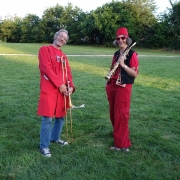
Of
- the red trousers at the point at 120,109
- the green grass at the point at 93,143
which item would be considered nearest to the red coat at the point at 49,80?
the green grass at the point at 93,143

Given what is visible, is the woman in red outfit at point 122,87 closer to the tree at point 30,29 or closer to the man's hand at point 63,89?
the man's hand at point 63,89

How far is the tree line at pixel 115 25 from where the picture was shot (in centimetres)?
4350

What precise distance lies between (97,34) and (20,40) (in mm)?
19731

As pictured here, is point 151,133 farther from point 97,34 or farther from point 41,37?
point 41,37

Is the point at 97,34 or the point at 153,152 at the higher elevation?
the point at 97,34

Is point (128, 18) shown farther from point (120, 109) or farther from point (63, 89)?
point (63, 89)

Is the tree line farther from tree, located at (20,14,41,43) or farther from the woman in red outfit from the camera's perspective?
the woman in red outfit

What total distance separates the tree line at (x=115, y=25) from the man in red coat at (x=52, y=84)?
132ft

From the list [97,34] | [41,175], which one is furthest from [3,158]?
[97,34]

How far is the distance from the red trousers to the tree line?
39.8 meters

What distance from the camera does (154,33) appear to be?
44625 millimetres

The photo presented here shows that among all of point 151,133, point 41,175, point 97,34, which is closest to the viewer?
point 41,175

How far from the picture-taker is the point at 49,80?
165 inches

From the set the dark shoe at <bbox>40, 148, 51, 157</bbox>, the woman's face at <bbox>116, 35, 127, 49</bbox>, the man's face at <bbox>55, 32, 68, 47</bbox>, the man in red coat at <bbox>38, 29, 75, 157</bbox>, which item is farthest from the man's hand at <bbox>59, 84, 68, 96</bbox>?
the woman's face at <bbox>116, 35, 127, 49</bbox>
